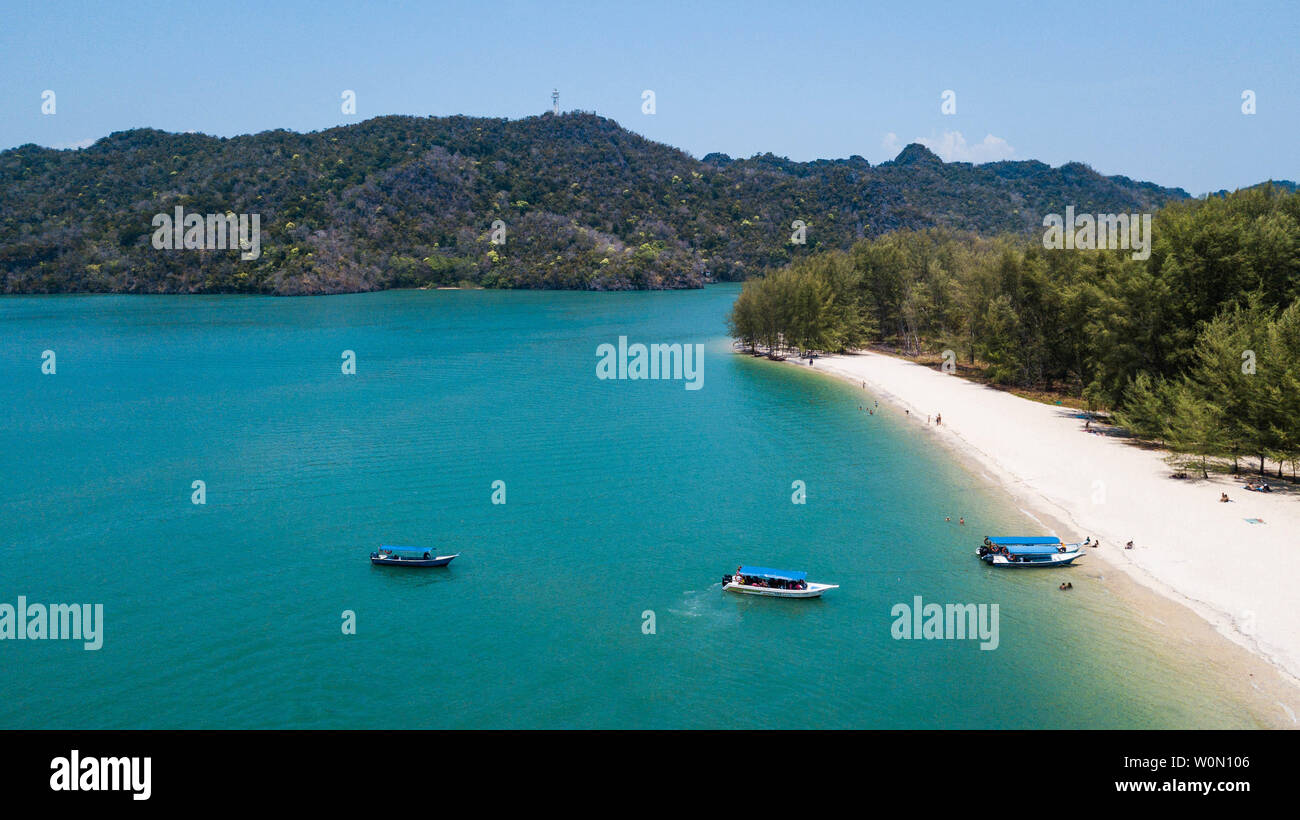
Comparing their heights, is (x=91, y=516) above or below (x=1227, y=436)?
below

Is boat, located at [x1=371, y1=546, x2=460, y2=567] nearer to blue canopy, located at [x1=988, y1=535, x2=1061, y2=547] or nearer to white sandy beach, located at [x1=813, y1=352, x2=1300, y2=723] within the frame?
blue canopy, located at [x1=988, y1=535, x2=1061, y2=547]

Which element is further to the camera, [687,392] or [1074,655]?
[687,392]

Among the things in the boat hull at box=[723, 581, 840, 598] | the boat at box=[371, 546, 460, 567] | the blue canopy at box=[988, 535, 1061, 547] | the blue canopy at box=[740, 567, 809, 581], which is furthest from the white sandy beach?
the boat at box=[371, 546, 460, 567]

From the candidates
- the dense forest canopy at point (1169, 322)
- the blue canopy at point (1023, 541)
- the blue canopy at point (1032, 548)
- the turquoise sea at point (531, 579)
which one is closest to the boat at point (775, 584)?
the turquoise sea at point (531, 579)

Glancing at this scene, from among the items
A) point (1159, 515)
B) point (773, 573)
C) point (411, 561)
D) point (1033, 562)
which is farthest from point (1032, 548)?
point (411, 561)

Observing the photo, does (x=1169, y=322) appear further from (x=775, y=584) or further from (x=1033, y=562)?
(x=775, y=584)
